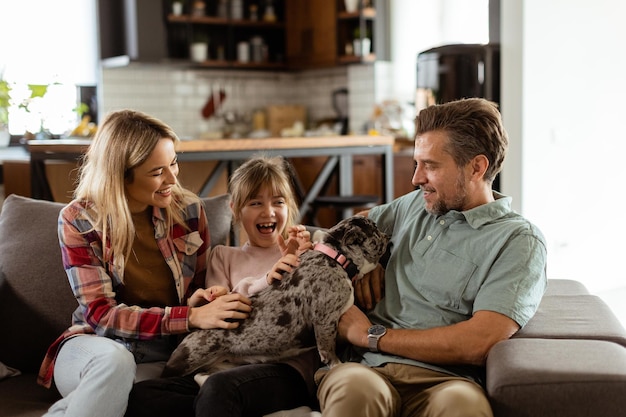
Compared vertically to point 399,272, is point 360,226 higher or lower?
higher

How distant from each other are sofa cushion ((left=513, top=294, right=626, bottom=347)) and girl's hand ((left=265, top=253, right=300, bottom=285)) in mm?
668

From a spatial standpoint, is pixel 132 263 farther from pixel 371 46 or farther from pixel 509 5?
pixel 371 46

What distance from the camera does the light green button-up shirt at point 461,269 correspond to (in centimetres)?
219

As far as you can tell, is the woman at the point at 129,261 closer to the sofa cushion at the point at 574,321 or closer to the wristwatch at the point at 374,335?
the wristwatch at the point at 374,335

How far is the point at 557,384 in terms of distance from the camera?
1.93 m

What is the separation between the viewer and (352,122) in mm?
7820

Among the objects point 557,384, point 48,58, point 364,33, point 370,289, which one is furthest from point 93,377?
point 364,33

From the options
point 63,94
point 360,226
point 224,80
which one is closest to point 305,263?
point 360,226

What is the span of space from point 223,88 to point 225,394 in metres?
6.47

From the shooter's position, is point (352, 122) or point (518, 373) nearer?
point (518, 373)

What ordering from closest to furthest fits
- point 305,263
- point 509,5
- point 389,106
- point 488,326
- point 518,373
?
point 518,373 → point 488,326 → point 305,263 → point 509,5 → point 389,106

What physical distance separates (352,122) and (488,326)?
19.0ft

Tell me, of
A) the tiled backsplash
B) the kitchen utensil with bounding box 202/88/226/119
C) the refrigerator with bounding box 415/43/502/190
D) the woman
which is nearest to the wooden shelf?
the tiled backsplash

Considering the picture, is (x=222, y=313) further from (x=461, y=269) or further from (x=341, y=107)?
(x=341, y=107)
